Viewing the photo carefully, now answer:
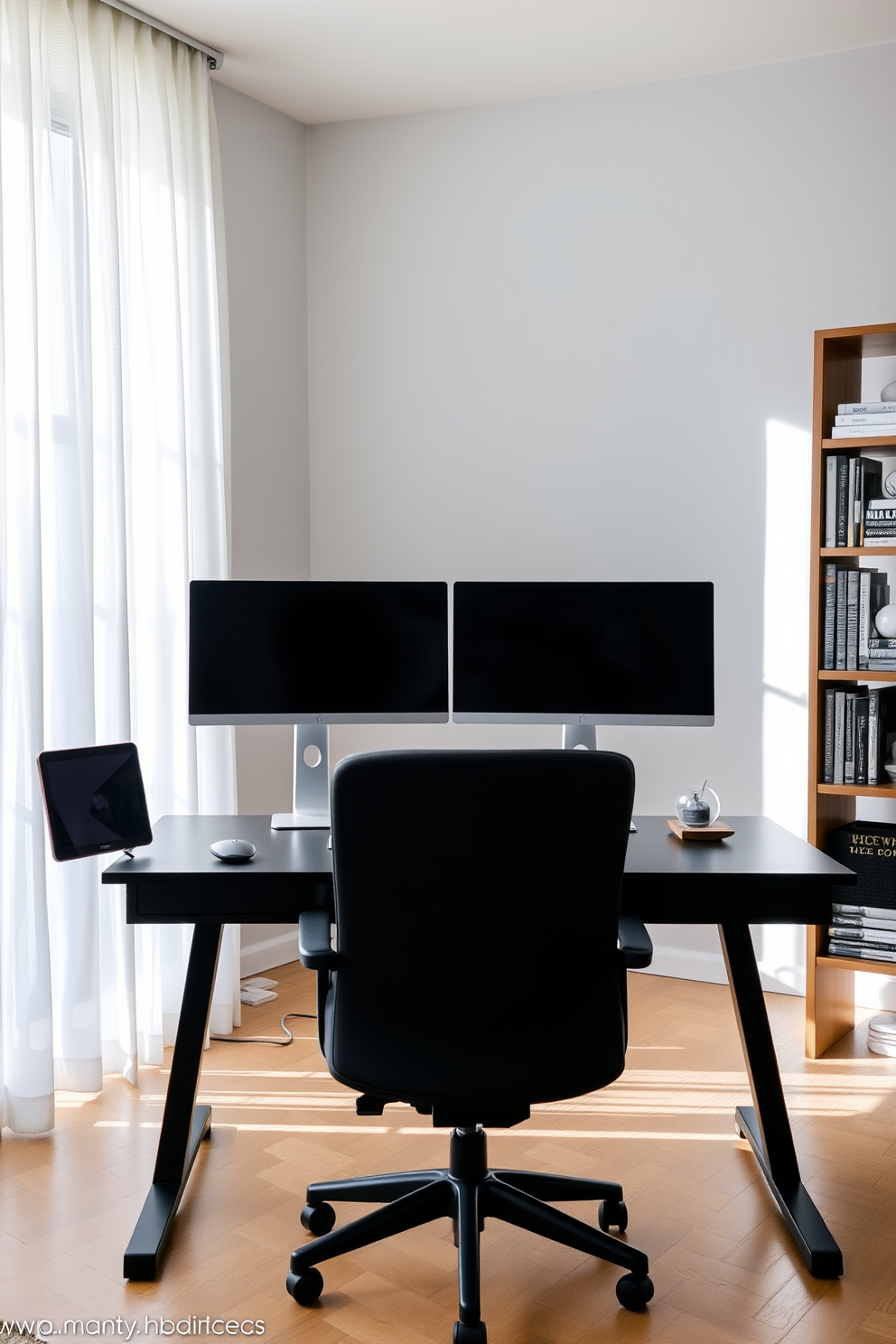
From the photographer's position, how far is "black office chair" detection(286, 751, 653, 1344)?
176cm

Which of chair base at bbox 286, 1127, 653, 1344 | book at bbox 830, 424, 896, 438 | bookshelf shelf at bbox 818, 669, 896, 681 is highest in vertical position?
book at bbox 830, 424, 896, 438

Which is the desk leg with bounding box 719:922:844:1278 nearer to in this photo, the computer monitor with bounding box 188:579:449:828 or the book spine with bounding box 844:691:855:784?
the computer monitor with bounding box 188:579:449:828

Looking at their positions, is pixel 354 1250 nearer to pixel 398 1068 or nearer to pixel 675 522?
pixel 398 1068

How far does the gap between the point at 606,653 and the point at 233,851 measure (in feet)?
3.22

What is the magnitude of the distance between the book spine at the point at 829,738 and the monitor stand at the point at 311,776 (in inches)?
55.2

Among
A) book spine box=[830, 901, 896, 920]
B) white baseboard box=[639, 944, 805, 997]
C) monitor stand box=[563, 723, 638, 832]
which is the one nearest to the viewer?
monitor stand box=[563, 723, 638, 832]

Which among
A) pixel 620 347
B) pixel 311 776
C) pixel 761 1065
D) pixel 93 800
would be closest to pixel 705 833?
pixel 761 1065

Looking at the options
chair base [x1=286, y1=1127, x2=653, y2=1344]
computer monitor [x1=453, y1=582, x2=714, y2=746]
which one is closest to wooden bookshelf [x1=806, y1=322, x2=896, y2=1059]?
computer monitor [x1=453, y1=582, x2=714, y2=746]

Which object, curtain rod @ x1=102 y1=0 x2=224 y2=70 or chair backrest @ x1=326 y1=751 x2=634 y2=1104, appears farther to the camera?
curtain rod @ x1=102 y1=0 x2=224 y2=70

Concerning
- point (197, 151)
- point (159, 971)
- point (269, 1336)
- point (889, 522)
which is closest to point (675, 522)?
point (889, 522)

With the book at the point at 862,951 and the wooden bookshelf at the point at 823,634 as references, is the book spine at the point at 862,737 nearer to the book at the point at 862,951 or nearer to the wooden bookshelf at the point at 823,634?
the wooden bookshelf at the point at 823,634

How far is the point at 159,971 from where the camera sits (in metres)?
3.35

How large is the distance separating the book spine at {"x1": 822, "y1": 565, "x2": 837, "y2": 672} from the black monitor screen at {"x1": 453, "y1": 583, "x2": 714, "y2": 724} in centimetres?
62

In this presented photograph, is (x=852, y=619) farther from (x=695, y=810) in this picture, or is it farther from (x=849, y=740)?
(x=695, y=810)
